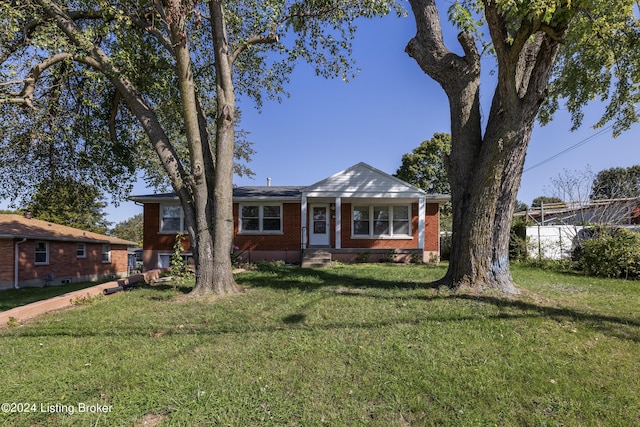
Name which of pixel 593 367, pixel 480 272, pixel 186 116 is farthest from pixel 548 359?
pixel 186 116

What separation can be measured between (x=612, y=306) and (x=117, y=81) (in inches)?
422

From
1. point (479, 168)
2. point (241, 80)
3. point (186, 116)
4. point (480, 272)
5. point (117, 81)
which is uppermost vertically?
point (241, 80)

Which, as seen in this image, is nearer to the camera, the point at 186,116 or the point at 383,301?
the point at 383,301

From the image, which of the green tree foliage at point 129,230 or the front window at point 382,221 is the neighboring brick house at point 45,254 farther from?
the green tree foliage at point 129,230

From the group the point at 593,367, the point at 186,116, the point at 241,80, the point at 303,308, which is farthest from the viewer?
the point at 241,80

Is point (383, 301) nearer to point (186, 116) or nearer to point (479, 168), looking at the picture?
point (479, 168)

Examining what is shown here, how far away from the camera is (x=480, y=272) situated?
620cm

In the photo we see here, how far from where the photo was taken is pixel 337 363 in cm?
390

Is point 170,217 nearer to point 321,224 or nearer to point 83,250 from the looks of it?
point 321,224

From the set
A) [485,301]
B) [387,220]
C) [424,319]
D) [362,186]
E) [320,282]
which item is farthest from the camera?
[387,220]

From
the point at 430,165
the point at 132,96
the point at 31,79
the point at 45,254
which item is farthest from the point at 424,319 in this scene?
the point at 430,165

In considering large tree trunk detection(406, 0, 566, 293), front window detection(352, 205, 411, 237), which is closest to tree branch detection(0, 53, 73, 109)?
large tree trunk detection(406, 0, 566, 293)

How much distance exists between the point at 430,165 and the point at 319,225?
18.9 meters

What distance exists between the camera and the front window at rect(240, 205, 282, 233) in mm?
15539
